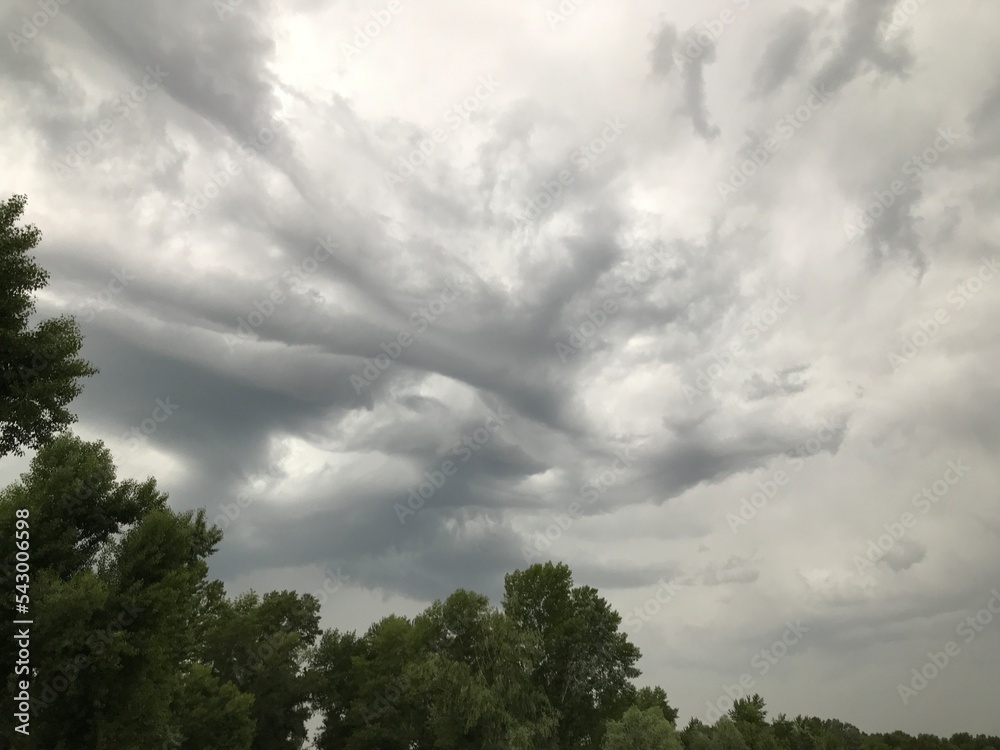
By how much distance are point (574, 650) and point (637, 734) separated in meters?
9.10

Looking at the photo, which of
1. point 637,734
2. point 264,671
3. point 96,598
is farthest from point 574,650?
point 96,598

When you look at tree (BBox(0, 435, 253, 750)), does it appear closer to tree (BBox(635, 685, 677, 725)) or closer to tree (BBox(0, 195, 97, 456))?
tree (BBox(0, 195, 97, 456))

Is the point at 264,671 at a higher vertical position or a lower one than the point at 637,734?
→ higher

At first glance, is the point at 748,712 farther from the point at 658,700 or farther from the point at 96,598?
the point at 96,598

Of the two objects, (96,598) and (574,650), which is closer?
(96,598)

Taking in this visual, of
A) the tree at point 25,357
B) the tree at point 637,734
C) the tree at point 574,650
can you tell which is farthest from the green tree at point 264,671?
the tree at point 25,357

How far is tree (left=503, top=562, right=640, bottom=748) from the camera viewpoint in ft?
198

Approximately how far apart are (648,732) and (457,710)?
65.6 feet

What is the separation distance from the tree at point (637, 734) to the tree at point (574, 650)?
1.67m

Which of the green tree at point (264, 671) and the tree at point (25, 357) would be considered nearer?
the tree at point (25, 357)

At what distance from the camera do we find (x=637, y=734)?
59.7 metres

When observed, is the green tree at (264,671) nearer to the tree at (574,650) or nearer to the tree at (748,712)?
the tree at (574,650)

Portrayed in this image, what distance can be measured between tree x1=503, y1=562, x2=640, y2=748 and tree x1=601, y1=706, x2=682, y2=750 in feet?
5.47

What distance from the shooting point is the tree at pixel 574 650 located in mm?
60344
